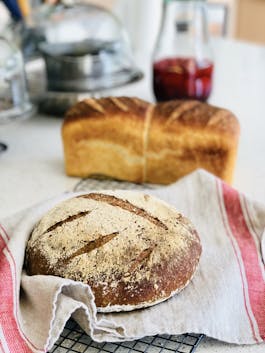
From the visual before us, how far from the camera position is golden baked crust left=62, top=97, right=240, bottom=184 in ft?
3.00

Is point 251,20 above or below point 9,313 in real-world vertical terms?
below

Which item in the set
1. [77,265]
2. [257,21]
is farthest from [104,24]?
[257,21]

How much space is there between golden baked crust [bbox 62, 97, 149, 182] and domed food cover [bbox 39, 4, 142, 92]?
0.55 feet

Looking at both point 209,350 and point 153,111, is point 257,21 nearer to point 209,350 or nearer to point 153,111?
point 153,111

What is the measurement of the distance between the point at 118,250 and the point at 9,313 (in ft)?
0.44

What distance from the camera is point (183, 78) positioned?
1155 mm

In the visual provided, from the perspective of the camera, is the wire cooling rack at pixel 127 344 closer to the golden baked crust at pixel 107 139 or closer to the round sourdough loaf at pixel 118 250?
the round sourdough loaf at pixel 118 250

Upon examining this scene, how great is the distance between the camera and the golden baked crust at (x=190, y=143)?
91 cm

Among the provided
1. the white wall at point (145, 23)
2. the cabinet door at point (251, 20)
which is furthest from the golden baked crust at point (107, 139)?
the cabinet door at point (251, 20)

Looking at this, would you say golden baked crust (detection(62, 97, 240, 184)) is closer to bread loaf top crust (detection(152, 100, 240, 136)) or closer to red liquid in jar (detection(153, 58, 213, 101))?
bread loaf top crust (detection(152, 100, 240, 136))

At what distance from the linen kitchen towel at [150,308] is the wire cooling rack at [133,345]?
15mm

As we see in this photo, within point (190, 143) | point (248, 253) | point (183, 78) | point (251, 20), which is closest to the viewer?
point (248, 253)

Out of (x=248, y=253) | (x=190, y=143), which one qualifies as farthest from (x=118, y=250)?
(x=190, y=143)

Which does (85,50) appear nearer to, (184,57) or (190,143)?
(184,57)
